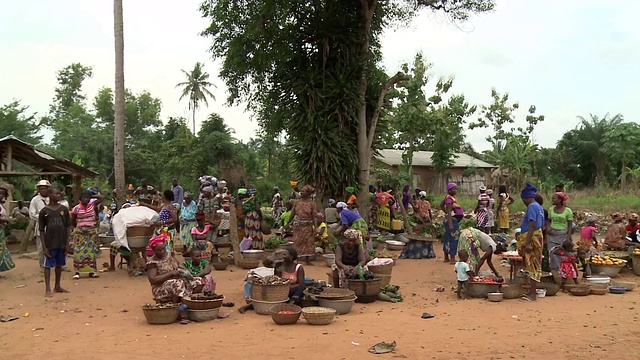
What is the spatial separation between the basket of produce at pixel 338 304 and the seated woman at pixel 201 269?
5.04 feet

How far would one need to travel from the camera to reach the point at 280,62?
573 inches

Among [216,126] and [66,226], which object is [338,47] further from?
[216,126]

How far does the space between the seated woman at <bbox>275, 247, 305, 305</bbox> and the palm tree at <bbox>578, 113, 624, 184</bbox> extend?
2729 cm

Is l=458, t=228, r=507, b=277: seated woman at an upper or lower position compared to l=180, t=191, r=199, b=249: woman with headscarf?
lower

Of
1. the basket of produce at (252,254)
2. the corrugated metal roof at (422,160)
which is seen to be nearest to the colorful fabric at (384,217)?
the basket of produce at (252,254)

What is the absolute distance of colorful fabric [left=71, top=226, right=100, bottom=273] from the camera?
33.8 ft

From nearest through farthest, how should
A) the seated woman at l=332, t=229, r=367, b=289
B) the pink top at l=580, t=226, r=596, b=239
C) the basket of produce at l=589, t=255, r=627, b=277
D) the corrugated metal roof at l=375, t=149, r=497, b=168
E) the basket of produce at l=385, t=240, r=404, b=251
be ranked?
the seated woman at l=332, t=229, r=367, b=289 → the basket of produce at l=589, t=255, r=627, b=277 → the pink top at l=580, t=226, r=596, b=239 → the basket of produce at l=385, t=240, r=404, b=251 → the corrugated metal roof at l=375, t=149, r=497, b=168

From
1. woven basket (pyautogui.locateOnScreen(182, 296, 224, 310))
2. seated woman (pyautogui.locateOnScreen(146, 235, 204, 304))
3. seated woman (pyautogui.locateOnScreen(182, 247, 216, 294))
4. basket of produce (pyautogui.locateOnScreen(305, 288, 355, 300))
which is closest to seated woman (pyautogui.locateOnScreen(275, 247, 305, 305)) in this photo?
basket of produce (pyautogui.locateOnScreen(305, 288, 355, 300))

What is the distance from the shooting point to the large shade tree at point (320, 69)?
14297 mm

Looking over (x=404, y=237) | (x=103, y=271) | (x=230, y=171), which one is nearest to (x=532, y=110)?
(x=230, y=171)

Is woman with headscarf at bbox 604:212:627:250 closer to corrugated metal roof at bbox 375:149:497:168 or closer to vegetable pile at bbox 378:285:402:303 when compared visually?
vegetable pile at bbox 378:285:402:303

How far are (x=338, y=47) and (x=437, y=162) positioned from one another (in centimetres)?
1472

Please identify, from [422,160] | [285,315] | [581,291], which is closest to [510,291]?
[581,291]

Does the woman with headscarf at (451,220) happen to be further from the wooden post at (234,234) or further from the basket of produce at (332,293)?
the basket of produce at (332,293)
